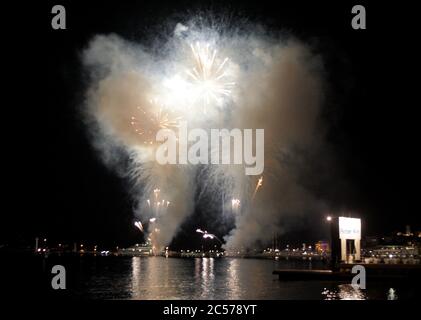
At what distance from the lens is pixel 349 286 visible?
41375 mm

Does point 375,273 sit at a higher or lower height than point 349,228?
lower

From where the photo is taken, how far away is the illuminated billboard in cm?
4631

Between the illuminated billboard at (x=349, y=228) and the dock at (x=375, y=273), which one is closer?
the dock at (x=375, y=273)

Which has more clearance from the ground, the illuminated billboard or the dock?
the illuminated billboard

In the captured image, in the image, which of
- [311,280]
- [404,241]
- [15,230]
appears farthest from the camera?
[15,230]

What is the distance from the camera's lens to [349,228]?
1858 inches

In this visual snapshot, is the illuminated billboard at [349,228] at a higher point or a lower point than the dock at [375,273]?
higher

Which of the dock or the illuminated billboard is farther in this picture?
the illuminated billboard

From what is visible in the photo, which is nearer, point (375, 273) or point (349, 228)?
point (375, 273)

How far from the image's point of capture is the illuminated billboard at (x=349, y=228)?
46312mm
